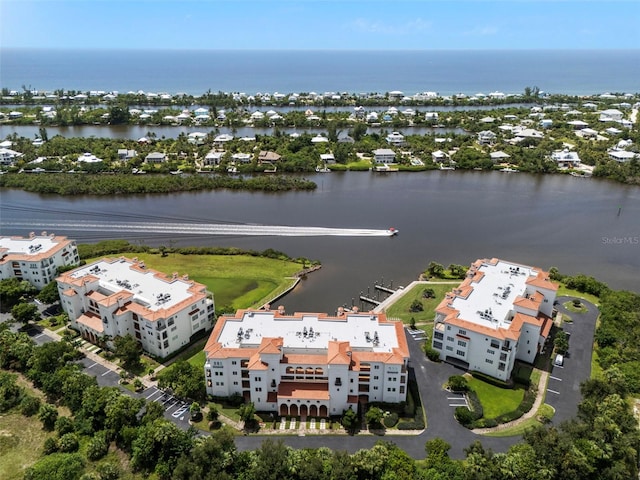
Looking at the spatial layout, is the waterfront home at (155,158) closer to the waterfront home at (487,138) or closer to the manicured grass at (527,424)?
the waterfront home at (487,138)

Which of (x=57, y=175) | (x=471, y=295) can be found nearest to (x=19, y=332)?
(x=471, y=295)

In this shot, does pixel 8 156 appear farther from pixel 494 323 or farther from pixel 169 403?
pixel 494 323

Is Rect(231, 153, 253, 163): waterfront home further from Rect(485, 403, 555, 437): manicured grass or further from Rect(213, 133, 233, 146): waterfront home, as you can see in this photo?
Rect(485, 403, 555, 437): manicured grass

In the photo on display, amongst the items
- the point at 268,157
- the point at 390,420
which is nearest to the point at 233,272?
the point at 390,420

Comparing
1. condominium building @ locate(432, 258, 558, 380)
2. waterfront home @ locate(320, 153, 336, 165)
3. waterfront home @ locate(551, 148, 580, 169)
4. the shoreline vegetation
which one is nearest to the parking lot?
condominium building @ locate(432, 258, 558, 380)

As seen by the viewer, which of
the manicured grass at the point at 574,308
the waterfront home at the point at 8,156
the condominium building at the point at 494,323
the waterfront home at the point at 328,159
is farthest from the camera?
the waterfront home at the point at 328,159

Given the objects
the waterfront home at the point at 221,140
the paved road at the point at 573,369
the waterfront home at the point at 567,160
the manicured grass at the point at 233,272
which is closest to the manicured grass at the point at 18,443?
the manicured grass at the point at 233,272
